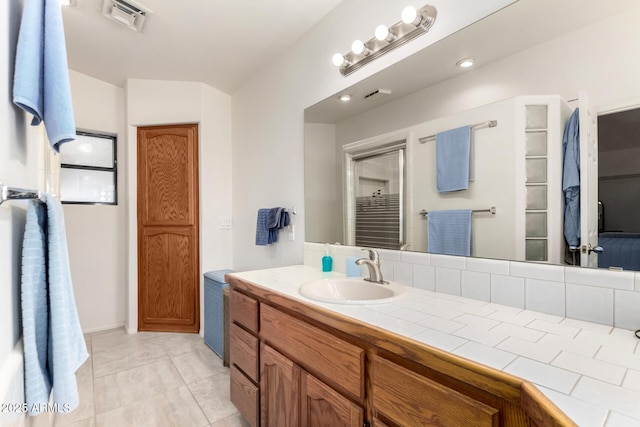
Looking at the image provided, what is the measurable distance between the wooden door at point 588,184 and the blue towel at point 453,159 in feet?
1.26

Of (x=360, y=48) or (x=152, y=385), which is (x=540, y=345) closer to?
(x=360, y=48)

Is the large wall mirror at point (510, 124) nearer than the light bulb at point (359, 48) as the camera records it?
Yes

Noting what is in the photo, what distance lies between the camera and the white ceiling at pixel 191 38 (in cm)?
197

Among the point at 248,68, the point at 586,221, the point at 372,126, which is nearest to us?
the point at 586,221

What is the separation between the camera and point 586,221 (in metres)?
1.01

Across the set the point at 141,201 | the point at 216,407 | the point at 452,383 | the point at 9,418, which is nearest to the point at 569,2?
the point at 452,383

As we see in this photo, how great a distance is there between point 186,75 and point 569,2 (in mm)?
2934

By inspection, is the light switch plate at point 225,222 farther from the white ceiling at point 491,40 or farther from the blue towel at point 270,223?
the white ceiling at point 491,40

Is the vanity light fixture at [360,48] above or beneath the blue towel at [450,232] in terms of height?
above

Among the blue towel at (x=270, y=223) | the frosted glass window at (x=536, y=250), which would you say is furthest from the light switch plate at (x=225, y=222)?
the frosted glass window at (x=536, y=250)

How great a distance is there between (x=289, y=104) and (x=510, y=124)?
164 cm

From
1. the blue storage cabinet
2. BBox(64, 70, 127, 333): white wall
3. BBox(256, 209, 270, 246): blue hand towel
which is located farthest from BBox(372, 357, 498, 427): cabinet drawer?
BBox(64, 70, 127, 333): white wall

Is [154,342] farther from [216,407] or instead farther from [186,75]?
[186,75]

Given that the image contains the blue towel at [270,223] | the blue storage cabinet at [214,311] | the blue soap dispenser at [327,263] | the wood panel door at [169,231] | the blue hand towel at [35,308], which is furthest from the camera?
the wood panel door at [169,231]
